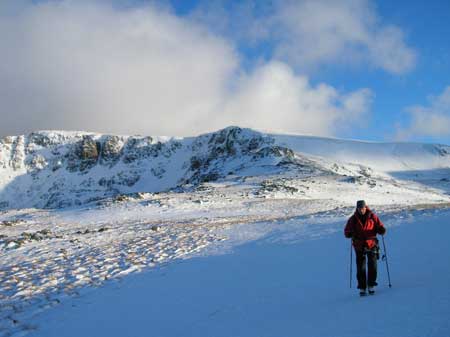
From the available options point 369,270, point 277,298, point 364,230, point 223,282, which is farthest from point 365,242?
point 223,282

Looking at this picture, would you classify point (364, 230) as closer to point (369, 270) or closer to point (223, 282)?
point (369, 270)

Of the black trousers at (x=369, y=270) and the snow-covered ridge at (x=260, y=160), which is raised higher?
the snow-covered ridge at (x=260, y=160)

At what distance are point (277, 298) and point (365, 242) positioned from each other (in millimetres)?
2321

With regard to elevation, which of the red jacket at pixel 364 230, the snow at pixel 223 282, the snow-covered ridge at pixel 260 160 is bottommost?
the snow at pixel 223 282

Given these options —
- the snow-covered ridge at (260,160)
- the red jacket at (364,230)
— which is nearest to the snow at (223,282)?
the red jacket at (364,230)

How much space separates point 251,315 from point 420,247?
20.9 ft

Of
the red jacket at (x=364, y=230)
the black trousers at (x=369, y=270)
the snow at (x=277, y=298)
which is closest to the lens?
the snow at (x=277, y=298)

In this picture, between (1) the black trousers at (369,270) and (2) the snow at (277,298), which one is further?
(1) the black trousers at (369,270)

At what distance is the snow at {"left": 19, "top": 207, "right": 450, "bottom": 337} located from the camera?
241 inches

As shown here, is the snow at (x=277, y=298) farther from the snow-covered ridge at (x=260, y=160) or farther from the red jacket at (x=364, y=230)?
the snow-covered ridge at (x=260, y=160)

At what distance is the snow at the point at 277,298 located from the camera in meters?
6.11

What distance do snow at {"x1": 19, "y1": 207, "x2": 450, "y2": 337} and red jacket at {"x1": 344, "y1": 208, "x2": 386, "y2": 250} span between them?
39.3 inches

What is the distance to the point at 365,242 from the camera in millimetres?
8016

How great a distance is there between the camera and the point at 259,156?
10131cm
